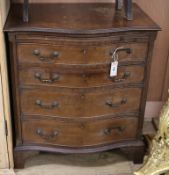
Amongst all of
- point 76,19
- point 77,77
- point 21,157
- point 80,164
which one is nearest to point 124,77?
point 77,77

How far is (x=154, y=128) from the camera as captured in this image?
2182 mm

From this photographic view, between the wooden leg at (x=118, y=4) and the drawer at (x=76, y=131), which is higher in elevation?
the wooden leg at (x=118, y=4)

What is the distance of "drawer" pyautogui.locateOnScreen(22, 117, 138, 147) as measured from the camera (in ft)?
5.54

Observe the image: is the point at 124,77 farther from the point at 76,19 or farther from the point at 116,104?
the point at 76,19

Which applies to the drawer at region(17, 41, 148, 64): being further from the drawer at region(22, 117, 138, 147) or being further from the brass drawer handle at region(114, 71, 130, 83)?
the drawer at region(22, 117, 138, 147)

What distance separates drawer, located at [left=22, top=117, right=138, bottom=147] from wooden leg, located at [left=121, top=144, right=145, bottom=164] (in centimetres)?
12

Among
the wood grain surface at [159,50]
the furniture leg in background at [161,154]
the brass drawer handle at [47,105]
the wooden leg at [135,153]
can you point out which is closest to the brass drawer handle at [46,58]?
the brass drawer handle at [47,105]

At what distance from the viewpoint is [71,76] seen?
5.11 feet

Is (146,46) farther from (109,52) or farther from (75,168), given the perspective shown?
(75,168)

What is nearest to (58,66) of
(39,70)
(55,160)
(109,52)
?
(39,70)

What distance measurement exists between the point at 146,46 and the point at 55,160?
0.83m

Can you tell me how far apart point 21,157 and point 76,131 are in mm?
337

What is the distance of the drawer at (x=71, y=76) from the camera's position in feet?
5.08

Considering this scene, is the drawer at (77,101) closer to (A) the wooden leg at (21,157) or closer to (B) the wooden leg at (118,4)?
(A) the wooden leg at (21,157)
